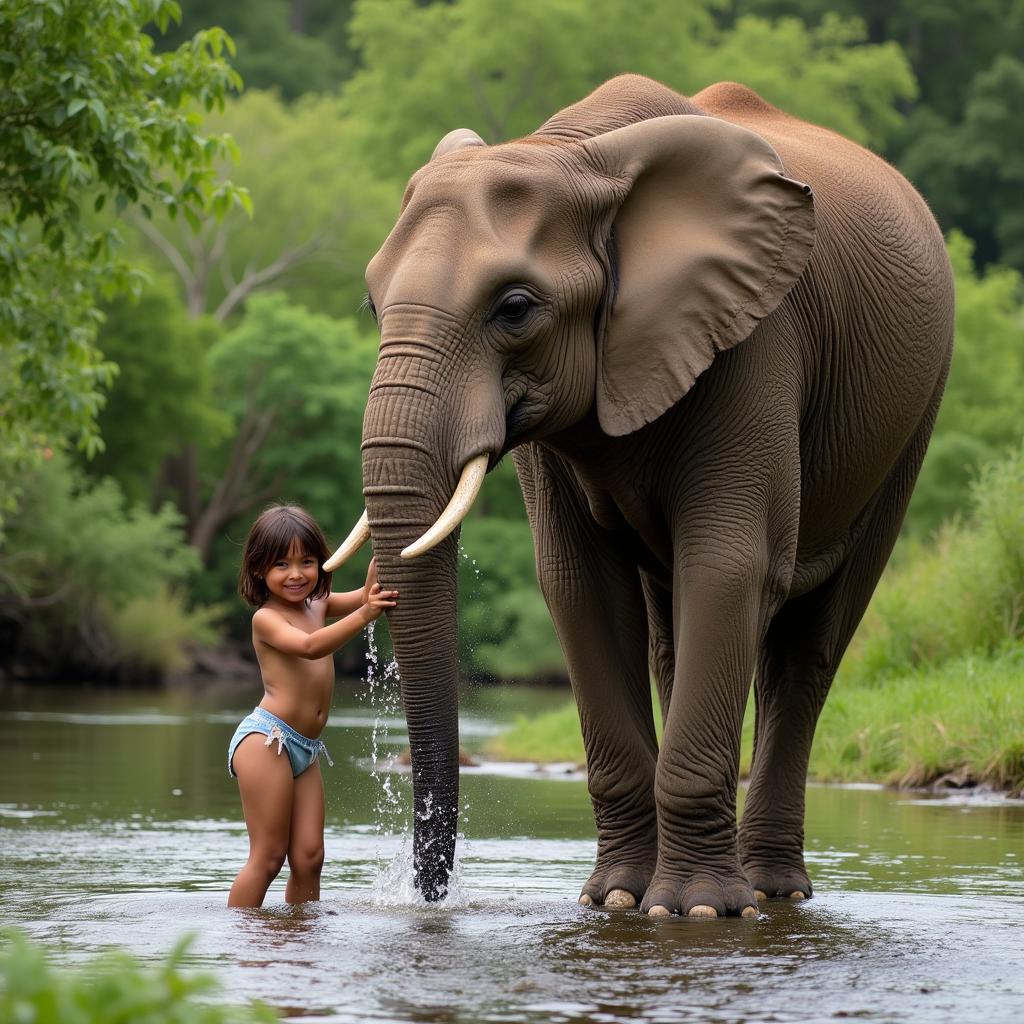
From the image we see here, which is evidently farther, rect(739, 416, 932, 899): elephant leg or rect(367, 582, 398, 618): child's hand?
rect(739, 416, 932, 899): elephant leg

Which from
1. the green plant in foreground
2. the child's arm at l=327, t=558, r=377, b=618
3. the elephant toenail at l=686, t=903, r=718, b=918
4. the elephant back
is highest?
the elephant back

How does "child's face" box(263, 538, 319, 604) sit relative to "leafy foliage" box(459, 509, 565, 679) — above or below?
below

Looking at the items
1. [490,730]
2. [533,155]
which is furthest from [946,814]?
[490,730]

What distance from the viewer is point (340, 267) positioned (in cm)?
5988

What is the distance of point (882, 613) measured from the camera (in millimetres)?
16844

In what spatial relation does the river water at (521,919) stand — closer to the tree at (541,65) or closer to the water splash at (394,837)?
the water splash at (394,837)

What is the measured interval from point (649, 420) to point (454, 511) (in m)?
0.92

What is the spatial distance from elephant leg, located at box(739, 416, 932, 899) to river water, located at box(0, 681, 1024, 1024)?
271 mm

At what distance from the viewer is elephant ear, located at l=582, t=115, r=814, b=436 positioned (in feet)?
24.6

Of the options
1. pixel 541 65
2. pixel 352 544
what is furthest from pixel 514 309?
pixel 541 65

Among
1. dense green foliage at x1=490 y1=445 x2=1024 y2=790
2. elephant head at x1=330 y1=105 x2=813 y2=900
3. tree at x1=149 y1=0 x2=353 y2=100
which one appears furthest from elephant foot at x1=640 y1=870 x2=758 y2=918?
tree at x1=149 y1=0 x2=353 y2=100

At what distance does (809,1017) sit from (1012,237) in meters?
63.5

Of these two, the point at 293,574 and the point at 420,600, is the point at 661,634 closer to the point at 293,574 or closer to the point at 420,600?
the point at 293,574

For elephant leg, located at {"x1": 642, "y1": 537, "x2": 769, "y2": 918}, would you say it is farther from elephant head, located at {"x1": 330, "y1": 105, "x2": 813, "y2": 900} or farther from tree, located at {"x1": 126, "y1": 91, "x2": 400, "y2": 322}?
tree, located at {"x1": 126, "y1": 91, "x2": 400, "y2": 322}
